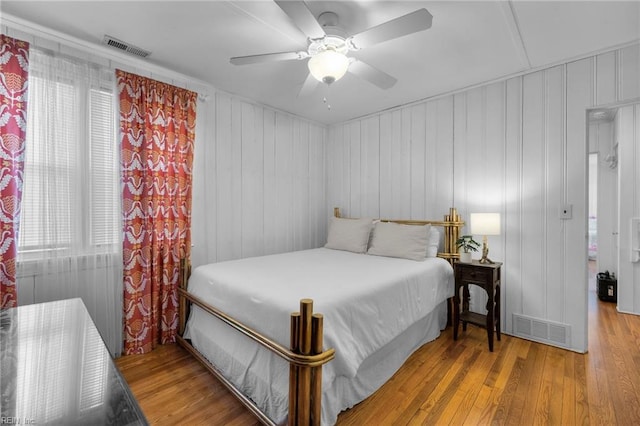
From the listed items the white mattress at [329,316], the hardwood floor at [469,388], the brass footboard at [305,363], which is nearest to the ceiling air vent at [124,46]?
the white mattress at [329,316]

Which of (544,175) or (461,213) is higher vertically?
(544,175)

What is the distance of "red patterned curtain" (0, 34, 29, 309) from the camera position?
200cm

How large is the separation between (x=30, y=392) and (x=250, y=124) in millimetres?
3147

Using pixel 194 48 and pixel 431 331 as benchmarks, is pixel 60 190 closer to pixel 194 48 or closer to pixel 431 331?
pixel 194 48

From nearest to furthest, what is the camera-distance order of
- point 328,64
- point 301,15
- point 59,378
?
point 59,378 → point 301,15 → point 328,64

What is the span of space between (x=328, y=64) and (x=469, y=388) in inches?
95.2

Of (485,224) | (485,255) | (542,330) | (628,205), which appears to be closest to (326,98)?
(485,224)

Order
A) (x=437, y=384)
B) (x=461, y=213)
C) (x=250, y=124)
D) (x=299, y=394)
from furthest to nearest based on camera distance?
(x=250, y=124)
(x=461, y=213)
(x=437, y=384)
(x=299, y=394)

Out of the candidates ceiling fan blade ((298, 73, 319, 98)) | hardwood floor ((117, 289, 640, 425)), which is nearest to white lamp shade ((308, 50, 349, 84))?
ceiling fan blade ((298, 73, 319, 98))

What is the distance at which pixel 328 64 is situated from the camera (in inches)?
74.7

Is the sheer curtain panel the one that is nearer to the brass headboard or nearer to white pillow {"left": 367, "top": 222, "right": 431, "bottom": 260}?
white pillow {"left": 367, "top": 222, "right": 431, "bottom": 260}

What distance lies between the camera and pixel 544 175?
9.14ft

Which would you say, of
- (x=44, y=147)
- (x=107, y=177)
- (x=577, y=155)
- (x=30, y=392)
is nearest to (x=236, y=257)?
(x=107, y=177)

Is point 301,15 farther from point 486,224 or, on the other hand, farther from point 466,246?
point 466,246
